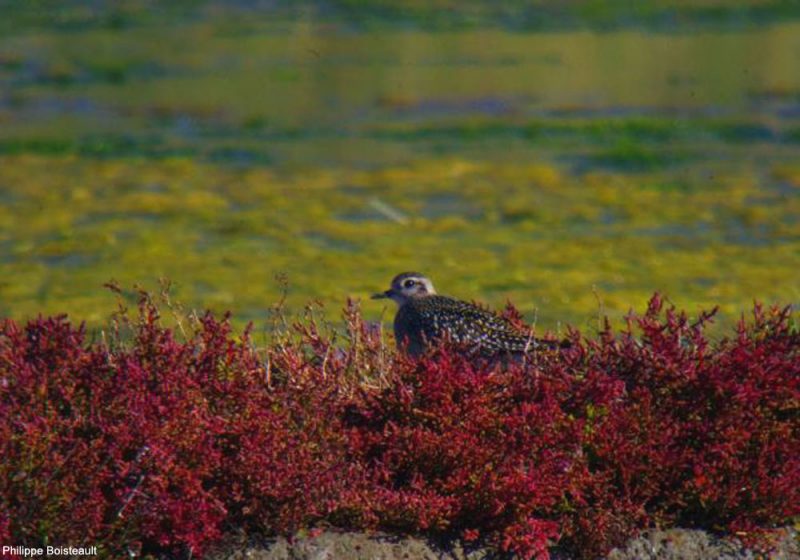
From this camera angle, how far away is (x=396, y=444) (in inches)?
259

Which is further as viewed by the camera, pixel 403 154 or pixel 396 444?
pixel 403 154

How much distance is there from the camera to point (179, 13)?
34.1m

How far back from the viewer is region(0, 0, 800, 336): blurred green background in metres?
13.6

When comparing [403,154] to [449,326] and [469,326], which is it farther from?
[469,326]

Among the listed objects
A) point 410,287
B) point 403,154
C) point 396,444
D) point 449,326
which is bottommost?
point 396,444

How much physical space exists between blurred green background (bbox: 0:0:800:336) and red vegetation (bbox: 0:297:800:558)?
1627 millimetres

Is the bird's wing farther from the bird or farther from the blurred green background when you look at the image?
the blurred green background

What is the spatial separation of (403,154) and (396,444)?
13068 mm

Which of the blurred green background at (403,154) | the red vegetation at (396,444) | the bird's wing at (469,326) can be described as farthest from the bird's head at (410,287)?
the red vegetation at (396,444)

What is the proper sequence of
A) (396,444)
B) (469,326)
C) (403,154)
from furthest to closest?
(403,154), (469,326), (396,444)

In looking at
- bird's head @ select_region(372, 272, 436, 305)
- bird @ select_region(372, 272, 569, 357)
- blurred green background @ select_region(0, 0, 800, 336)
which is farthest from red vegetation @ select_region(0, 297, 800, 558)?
bird's head @ select_region(372, 272, 436, 305)

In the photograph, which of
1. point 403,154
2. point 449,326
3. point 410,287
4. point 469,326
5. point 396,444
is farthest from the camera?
point 403,154

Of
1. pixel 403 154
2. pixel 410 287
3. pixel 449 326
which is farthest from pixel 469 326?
pixel 403 154

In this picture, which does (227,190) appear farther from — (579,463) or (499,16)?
(499,16)
